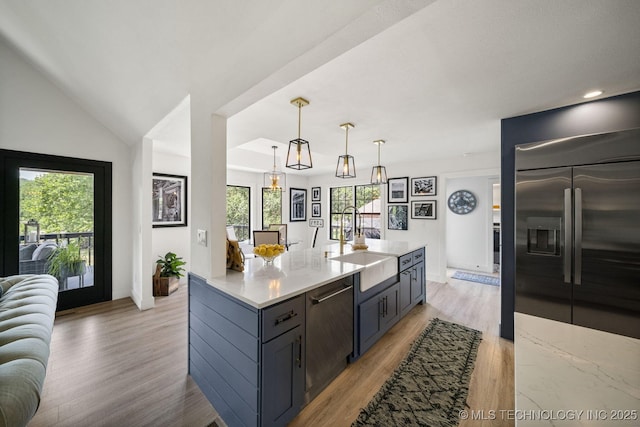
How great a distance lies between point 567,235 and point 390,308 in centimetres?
169

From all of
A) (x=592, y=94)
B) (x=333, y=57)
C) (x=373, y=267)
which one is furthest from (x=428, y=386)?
(x=592, y=94)

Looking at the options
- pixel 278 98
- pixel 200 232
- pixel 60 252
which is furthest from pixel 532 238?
pixel 60 252

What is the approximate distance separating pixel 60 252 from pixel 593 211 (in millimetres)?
5866

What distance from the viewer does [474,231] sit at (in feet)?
19.1

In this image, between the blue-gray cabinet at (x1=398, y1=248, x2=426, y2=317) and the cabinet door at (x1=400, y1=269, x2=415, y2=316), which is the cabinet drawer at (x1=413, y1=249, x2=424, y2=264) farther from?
the cabinet door at (x1=400, y1=269, x2=415, y2=316)

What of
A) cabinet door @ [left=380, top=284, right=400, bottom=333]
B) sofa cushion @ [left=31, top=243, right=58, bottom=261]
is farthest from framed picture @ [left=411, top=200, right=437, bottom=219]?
sofa cushion @ [left=31, top=243, right=58, bottom=261]

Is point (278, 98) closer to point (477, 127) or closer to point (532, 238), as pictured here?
point (477, 127)

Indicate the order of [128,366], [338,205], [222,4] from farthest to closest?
1. [338,205]
2. [128,366]
3. [222,4]

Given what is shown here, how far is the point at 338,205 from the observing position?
6836 millimetres

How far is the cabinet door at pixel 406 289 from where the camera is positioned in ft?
9.85

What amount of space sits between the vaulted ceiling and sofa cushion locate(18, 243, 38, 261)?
1.95 metres

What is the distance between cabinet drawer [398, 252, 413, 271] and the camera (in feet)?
9.65

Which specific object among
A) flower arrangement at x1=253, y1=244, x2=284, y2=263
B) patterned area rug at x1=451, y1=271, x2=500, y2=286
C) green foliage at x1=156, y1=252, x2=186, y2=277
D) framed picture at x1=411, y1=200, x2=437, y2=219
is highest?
framed picture at x1=411, y1=200, x2=437, y2=219

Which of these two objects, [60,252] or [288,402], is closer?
[288,402]
